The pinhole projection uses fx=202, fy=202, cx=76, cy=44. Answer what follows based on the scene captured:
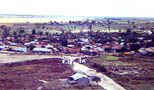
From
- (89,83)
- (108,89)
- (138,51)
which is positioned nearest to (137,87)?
(108,89)

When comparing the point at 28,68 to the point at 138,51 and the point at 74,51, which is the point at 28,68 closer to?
the point at 74,51

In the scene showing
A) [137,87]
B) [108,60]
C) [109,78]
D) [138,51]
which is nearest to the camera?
[137,87]

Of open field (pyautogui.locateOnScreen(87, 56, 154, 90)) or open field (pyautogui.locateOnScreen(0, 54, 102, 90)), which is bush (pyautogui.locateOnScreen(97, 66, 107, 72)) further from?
open field (pyautogui.locateOnScreen(0, 54, 102, 90))

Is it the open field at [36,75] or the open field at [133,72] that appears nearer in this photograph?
the open field at [36,75]

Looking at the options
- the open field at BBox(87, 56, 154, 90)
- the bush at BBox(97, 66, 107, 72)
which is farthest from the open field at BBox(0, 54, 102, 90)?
the open field at BBox(87, 56, 154, 90)

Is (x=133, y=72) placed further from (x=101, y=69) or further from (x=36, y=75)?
(x=36, y=75)

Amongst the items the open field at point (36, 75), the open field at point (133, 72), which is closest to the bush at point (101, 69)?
the open field at point (133, 72)

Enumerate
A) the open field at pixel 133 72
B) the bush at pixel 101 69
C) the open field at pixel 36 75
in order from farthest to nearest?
A: the bush at pixel 101 69 < the open field at pixel 133 72 < the open field at pixel 36 75

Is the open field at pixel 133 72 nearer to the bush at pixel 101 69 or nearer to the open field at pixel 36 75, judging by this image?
the bush at pixel 101 69

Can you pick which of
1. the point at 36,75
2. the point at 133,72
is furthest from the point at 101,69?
the point at 36,75
